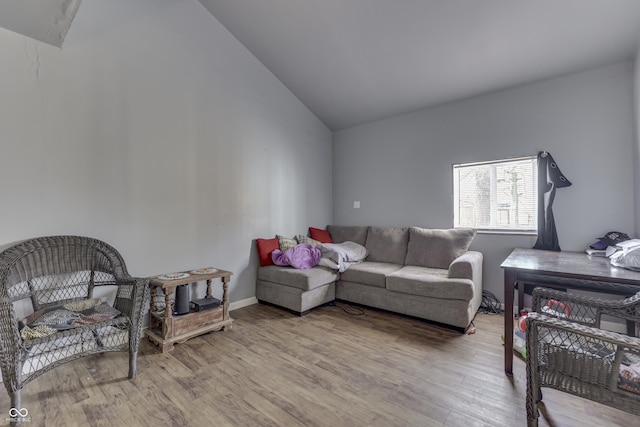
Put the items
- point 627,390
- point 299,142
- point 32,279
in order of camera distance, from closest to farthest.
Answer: point 627,390
point 32,279
point 299,142

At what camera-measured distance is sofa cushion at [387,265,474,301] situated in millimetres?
2529

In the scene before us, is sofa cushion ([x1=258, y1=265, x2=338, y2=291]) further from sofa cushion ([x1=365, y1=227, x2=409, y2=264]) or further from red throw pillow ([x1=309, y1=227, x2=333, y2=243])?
red throw pillow ([x1=309, y1=227, x2=333, y2=243])

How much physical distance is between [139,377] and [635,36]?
467 cm

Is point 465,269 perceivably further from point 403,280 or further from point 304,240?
point 304,240

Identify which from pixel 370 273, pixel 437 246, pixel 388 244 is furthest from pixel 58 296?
pixel 437 246

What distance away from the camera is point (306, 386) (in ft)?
5.85

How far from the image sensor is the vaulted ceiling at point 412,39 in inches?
84.9

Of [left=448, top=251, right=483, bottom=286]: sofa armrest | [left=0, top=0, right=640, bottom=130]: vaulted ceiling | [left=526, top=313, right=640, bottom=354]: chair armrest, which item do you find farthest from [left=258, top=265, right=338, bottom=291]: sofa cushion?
[left=0, top=0, right=640, bottom=130]: vaulted ceiling

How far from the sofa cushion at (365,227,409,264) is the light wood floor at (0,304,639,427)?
122 centimetres

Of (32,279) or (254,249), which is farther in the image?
(254,249)

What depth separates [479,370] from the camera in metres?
1.95

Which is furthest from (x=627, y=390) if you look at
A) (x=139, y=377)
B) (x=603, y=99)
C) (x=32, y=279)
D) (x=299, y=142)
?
(x=299, y=142)

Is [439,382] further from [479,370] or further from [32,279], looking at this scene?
[32,279]

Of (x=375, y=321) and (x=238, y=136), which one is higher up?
(x=238, y=136)
